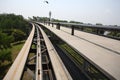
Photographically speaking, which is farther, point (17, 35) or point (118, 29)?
point (17, 35)

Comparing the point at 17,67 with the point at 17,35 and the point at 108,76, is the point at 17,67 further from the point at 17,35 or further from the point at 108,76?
the point at 17,35

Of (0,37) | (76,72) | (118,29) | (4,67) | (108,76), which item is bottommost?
(4,67)

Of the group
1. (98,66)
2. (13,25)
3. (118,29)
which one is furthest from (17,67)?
(13,25)

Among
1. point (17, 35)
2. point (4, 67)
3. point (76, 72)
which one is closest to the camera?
point (76, 72)

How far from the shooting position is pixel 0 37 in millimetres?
52875

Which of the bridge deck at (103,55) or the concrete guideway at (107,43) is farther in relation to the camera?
the concrete guideway at (107,43)

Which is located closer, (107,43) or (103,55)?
(103,55)

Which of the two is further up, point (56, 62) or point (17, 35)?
point (56, 62)

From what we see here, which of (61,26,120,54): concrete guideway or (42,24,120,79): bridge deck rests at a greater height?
(42,24,120,79): bridge deck

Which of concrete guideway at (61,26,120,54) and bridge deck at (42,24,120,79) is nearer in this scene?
bridge deck at (42,24,120,79)

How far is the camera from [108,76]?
348 centimetres

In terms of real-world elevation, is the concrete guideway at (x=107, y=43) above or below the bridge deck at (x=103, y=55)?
below

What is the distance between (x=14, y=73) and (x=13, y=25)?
121m

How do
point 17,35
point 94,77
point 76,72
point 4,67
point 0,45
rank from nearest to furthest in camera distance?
point 94,77 < point 76,72 < point 4,67 < point 0,45 < point 17,35
